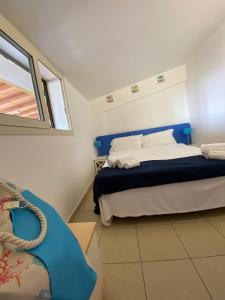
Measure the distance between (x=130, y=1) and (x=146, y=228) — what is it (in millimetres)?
2223

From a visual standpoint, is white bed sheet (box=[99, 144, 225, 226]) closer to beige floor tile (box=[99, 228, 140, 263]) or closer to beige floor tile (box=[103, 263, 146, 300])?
beige floor tile (box=[99, 228, 140, 263])

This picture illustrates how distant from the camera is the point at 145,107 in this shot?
13.9 ft

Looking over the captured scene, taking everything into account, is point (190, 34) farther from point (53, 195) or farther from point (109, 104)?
point (53, 195)

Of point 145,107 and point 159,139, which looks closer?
point 159,139

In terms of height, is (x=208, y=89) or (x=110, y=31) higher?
(x=110, y=31)

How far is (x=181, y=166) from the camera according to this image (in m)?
1.90

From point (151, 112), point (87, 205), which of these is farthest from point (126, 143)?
point (87, 205)

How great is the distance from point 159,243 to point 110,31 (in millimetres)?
2252

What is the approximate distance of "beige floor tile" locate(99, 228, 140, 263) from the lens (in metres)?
1.48

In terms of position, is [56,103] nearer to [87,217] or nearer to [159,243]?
[87,217]

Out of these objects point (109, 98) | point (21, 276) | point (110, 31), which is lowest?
point (21, 276)

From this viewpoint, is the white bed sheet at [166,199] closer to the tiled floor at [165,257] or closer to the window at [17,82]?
the tiled floor at [165,257]

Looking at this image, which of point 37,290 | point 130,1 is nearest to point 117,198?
point 37,290

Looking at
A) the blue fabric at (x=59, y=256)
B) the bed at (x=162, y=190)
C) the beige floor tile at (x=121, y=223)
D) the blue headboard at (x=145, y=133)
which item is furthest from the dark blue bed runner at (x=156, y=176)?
the blue headboard at (x=145, y=133)
